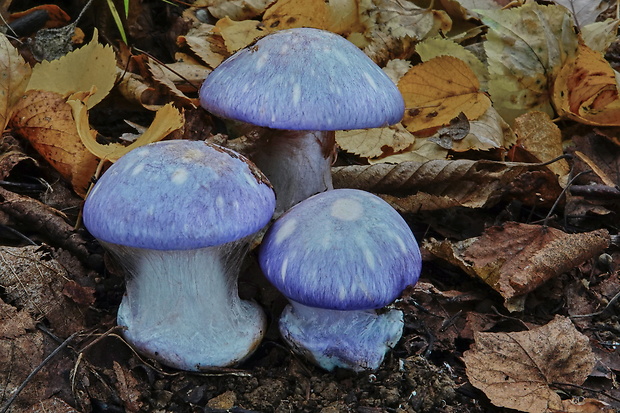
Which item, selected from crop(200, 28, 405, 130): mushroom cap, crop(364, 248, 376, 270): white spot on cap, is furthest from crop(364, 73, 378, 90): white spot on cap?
crop(364, 248, 376, 270): white spot on cap

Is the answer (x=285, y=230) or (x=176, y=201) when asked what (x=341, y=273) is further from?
(x=176, y=201)

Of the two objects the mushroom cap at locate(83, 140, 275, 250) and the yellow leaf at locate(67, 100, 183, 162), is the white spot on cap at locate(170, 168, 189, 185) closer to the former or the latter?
the mushroom cap at locate(83, 140, 275, 250)

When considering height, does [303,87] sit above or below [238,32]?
above

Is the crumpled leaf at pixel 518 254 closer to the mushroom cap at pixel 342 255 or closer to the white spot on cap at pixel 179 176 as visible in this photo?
the mushroom cap at pixel 342 255

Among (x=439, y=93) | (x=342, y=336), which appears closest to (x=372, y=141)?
(x=439, y=93)

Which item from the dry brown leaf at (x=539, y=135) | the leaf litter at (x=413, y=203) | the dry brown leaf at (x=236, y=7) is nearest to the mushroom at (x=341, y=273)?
the leaf litter at (x=413, y=203)

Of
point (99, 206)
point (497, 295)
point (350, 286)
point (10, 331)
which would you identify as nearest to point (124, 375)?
point (10, 331)
